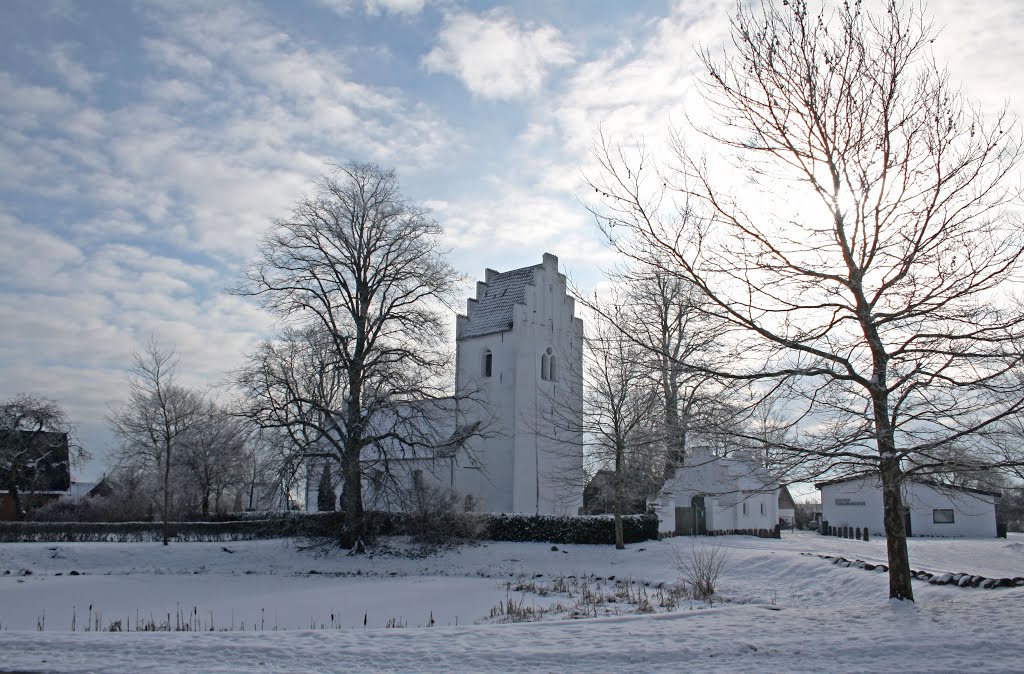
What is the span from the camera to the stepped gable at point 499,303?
39.1 metres

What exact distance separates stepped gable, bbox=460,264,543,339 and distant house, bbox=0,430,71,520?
24444 millimetres

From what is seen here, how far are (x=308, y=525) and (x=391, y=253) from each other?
11.4m

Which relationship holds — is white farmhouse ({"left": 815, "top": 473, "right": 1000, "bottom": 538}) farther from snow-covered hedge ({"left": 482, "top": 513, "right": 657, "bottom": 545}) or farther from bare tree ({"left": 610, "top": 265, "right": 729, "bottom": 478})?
bare tree ({"left": 610, "top": 265, "right": 729, "bottom": 478})

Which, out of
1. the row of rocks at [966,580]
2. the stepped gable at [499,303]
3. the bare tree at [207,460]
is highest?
the stepped gable at [499,303]

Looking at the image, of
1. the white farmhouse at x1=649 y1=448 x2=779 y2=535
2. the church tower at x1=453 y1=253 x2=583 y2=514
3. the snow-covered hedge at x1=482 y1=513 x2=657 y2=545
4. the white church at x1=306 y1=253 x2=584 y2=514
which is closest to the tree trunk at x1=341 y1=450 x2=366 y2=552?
the snow-covered hedge at x1=482 y1=513 x2=657 y2=545

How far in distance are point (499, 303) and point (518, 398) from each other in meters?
5.45

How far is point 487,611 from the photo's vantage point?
636 inches

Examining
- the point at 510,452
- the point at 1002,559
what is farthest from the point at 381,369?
the point at 1002,559

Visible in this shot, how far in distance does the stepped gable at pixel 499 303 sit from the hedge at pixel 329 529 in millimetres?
10805


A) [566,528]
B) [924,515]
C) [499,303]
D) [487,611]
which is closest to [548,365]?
[499,303]

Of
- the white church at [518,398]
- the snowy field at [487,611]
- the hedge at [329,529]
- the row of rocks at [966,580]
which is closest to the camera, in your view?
the snowy field at [487,611]

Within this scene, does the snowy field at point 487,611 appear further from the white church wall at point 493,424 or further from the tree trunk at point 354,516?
the white church wall at point 493,424

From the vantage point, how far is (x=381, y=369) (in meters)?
29.1

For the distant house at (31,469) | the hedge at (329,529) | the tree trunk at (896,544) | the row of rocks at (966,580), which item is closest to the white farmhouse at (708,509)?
the hedge at (329,529)
